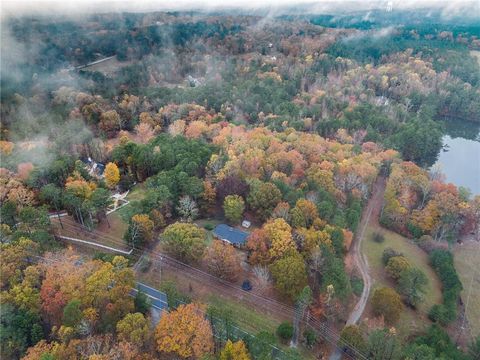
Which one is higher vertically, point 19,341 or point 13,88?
A: point 13,88

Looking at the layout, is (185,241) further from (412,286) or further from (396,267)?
(412,286)

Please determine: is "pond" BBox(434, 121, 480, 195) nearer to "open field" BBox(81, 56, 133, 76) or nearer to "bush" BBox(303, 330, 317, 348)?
"bush" BBox(303, 330, 317, 348)

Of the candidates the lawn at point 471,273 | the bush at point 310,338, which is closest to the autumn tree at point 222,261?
the bush at point 310,338

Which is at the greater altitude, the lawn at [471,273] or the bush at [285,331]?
the bush at [285,331]

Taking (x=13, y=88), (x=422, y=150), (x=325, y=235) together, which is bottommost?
(x=422, y=150)

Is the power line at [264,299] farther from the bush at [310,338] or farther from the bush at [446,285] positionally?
the bush at [446,285]

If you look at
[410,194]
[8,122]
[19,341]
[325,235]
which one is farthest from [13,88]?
[410,194]

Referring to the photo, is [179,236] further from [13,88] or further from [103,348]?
[13,88]
